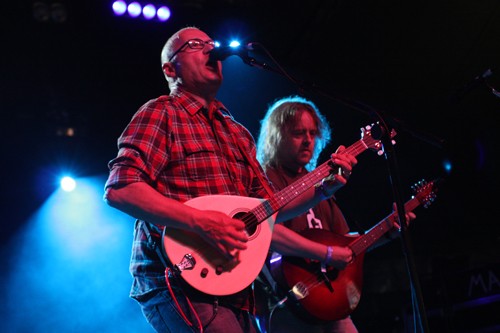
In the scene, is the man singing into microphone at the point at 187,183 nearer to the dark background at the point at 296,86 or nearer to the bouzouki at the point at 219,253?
the bouzouki at the point at 219,253

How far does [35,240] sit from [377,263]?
17.2 ft

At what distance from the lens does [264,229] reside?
8.20 feet

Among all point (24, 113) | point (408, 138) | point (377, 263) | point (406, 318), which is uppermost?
point (24, 113)

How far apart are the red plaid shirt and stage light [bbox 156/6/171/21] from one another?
336 cm

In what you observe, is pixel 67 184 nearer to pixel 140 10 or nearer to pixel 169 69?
pixel 140 10

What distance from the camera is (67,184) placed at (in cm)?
678

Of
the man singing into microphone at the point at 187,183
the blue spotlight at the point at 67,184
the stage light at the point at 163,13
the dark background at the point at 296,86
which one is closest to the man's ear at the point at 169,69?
the man singing into microphone at the point at 187,183

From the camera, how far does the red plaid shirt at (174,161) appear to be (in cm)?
225

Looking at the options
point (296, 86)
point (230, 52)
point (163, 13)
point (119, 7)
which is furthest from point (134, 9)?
point (230, 52)

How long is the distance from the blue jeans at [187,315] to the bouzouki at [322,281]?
1168mm

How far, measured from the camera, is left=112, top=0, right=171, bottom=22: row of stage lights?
578 cm

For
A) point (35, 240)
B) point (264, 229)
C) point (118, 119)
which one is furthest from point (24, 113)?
point (264, 229)

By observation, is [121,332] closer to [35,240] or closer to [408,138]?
[35,240]

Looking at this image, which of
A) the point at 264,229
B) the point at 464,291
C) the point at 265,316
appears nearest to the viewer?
the point at 264,229
